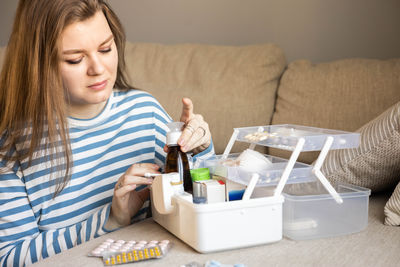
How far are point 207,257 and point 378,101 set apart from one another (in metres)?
0.99

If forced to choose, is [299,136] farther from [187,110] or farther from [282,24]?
[282,24]

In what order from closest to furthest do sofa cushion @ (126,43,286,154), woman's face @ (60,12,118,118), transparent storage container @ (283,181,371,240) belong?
transparent storage container @ (283,181,371,240) → woman's face @ (60,12,118,118) → sofa cushion @ (126,43,286,154)

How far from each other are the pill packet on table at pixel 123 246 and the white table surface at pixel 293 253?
0.01 metres

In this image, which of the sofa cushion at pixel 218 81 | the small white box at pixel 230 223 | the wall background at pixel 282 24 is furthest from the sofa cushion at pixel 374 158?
the wall background at pixel 282 24

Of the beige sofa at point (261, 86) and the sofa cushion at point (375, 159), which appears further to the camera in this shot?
the beige sofa at point (261, 86)

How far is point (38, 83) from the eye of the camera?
3.38ft

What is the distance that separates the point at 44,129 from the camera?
1139mm

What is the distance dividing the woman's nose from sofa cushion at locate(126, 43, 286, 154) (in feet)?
2.60

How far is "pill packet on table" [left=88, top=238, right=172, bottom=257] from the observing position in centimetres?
83

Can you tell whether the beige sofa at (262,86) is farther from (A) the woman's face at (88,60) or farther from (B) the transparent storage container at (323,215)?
(A) the woman's face at (88,60)

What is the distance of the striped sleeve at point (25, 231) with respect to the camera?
1.00m

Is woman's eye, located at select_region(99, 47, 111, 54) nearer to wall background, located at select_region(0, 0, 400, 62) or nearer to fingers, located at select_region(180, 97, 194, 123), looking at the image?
fingers, located at select_region(180, 97, 194, 123)

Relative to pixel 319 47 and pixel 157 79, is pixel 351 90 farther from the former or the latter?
pixel 157 79

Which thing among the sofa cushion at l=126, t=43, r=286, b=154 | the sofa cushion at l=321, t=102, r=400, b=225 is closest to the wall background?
the sofa cushion at l=126, t=43, r=286, b=154
